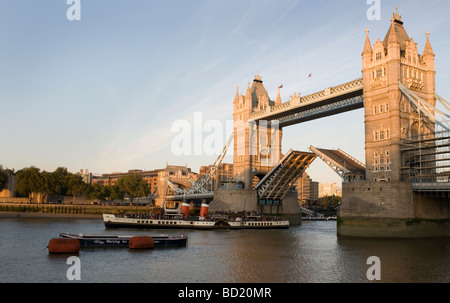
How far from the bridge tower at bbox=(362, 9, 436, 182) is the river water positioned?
8.39 meters

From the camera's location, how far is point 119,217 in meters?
53.3

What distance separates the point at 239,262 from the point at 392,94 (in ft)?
78.0

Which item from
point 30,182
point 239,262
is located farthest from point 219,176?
point 239,262

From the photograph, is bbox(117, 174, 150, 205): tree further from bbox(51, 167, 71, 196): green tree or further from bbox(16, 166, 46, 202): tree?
bbox(16, 166, 46, 202): tree

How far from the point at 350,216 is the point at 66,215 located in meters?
52.2

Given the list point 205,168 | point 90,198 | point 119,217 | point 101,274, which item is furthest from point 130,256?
point 205,168

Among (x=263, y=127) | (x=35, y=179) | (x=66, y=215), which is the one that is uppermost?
(x=263, y=127)

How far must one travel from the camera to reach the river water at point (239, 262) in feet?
74.8

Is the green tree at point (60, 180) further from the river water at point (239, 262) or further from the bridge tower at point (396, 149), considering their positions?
the bridge tower at point (396, 149)

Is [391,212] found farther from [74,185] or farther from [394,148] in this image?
[74,185]

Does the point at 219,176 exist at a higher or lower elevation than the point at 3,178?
higher

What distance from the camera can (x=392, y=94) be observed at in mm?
41406
